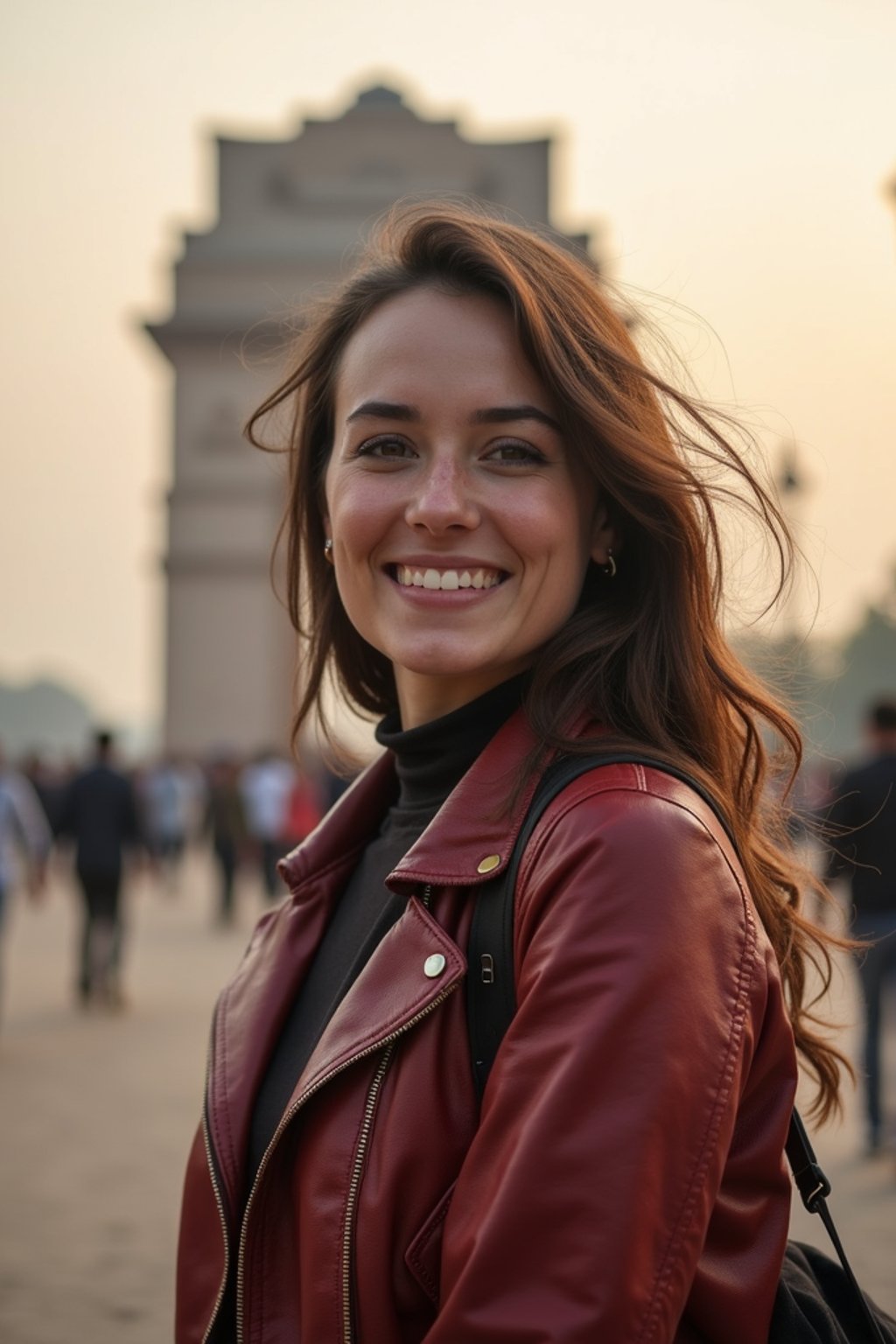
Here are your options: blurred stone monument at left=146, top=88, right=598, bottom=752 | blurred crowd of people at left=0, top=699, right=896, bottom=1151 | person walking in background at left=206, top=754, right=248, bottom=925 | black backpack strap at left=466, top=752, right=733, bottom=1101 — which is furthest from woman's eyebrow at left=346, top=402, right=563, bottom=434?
blurred stone monument at left=146, top=88, right=598, bottom=752

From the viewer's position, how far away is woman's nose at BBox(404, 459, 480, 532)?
196 cm

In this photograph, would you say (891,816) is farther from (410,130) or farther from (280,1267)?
(410,130)

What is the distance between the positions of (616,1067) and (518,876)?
0.95ft

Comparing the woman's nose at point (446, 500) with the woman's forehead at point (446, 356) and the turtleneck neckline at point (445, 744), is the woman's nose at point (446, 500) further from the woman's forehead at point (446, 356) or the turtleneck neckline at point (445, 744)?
the turtleneck neckline at point (445, 744)

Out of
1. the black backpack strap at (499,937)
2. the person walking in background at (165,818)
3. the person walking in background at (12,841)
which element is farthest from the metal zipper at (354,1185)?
the person walking in background at (165,818)

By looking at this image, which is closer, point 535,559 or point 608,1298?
point 608,1298

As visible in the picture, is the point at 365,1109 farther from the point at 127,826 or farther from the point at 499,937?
the point at 127,826

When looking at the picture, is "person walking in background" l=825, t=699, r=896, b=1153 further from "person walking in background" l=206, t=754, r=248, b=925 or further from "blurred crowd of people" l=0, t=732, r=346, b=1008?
"person walking in background" l=206, t=754, r=248, b=925

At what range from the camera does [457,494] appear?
6.46 ft

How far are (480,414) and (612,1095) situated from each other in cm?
88

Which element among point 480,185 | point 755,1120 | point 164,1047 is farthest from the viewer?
point 480,185

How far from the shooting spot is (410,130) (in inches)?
1437

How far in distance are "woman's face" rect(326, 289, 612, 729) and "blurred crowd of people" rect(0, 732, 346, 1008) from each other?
1.20 metres

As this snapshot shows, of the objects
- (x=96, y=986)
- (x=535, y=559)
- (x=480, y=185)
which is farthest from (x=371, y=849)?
(x=480, y=185)
